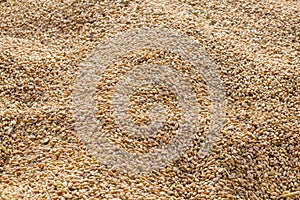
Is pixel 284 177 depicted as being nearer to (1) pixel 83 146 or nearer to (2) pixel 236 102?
(2) pixel 236 102

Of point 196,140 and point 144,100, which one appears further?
point 144,100

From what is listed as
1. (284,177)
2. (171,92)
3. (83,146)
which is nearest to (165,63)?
(171,92)

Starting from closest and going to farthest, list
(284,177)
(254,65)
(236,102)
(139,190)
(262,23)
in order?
(139,190) < (284,177) < (236,102) < (254,65) < (262,23)

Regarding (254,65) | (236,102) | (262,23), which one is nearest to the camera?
(236,102)

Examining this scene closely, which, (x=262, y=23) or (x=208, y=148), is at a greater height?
(x=262, y=23)

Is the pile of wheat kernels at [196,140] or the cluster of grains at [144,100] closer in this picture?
the pile of wheat kernels at [196,140]

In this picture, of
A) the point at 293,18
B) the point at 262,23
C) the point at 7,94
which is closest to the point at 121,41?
the point at 7,94

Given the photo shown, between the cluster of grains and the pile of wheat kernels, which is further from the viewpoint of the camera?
the cluster of grains

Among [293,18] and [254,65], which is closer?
[254,65]
